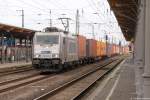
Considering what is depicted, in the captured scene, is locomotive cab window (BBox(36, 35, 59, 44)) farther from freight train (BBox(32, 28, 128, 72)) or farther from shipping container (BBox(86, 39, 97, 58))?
shipping container (BBox(86, 39, 97, 58))

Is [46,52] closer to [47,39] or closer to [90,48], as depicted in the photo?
[47,39]

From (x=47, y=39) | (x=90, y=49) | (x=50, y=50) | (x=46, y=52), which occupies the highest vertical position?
(x=47, y=39)

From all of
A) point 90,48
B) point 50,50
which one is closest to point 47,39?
point 50,50

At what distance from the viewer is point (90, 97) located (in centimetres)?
1739

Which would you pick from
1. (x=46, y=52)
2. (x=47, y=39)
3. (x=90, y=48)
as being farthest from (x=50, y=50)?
(x=90, y=48)

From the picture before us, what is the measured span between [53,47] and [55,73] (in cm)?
240

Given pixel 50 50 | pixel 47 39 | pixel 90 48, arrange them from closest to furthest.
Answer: pixel 50 50
pixel 47 39
pixel 90 48

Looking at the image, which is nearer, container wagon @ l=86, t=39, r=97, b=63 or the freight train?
the freight train

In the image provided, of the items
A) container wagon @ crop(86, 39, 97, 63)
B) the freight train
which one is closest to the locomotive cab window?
the freight train

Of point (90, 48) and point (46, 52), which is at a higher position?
point (90, 48)

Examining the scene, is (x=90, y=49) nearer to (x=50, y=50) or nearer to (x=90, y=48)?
(x=90, y=48)

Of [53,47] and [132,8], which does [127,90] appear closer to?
[132,8]

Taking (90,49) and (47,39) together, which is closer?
(47,39)

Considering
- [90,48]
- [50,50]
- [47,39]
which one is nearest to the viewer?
[50,50]
